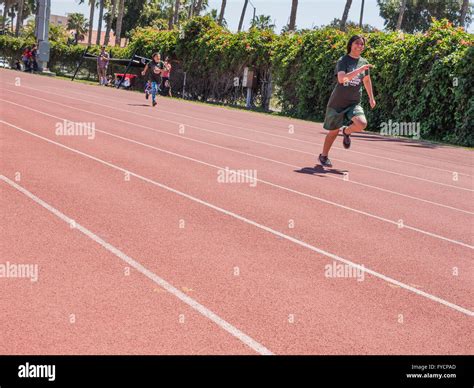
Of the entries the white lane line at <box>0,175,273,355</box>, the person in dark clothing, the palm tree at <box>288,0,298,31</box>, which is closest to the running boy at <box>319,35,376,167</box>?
the white lane line at <box>0,175,273,355</box>

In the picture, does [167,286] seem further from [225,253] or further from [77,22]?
[77,22]

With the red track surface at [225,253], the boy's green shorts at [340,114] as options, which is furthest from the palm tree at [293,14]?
the boy's green shorts at [340,114]

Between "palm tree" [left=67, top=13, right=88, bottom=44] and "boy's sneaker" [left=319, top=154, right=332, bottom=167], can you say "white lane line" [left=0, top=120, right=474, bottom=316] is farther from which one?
"palm tree" [left=67, top=13, right=88, bottom=44]

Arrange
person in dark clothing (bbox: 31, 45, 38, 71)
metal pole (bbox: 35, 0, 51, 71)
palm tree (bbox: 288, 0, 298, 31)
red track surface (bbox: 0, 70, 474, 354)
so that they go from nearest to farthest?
red track surface (bbox: 0, 70, 474, 354) → palm tree (bbox: 288, 0, 298, 31) → metal pole (bbox: 35, 0, 51, 71) → person in dark clothing (bbox: 31, 45, 38, 71)

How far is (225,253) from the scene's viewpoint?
6.36m

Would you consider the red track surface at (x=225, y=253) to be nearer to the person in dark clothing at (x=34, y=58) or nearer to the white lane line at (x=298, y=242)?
the white lane line at (x=298, y=242)

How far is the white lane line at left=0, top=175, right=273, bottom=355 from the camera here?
172 inches

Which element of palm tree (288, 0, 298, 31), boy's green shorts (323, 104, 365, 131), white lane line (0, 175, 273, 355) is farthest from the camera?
palm tree (288, 0, 298, 31)

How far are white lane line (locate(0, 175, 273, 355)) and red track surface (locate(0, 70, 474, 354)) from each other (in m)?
0.02

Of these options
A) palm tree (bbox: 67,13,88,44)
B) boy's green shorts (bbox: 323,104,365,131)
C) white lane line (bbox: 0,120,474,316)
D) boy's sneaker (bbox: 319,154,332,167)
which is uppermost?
palm tree (bbox: 67,13,88,44)

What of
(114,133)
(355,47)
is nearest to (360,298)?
(355,47)
